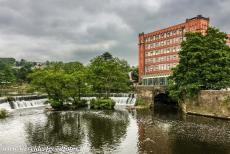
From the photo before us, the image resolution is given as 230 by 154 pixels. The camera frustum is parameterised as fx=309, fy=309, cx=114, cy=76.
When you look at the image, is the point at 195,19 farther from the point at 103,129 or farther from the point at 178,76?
the point at 103,129

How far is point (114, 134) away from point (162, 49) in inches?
3166

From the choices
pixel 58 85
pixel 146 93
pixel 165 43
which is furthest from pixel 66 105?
pixel 165 43

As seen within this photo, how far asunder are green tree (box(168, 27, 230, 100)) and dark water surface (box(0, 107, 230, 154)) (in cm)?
747

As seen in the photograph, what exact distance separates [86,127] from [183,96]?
27004 millimetres

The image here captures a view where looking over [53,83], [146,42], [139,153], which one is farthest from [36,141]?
[146,42]

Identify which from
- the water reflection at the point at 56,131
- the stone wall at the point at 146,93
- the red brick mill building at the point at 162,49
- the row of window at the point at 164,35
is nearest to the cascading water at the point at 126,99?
the stone wall at the point at 146,93

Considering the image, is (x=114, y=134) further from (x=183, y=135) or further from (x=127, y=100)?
(x=127, y=100)

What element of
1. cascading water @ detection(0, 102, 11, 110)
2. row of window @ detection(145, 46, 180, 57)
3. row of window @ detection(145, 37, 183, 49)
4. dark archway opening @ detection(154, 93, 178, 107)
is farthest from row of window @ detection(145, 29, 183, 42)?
cascading water @ detection(0, 102, 11, 110)

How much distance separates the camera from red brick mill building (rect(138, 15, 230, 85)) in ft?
351

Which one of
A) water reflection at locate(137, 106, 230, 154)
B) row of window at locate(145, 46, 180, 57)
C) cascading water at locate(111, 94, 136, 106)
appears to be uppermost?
row of window at locate(145, 46, 180, 57)

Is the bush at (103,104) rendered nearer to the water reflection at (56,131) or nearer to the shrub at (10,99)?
the water reflection at (56,131)

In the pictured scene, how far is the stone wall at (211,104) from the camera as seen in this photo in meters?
57.2

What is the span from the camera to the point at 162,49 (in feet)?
393

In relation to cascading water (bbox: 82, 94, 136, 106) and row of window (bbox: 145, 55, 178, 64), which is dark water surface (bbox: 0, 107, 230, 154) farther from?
row of window (bbox: 145, 55, 178, 64)
